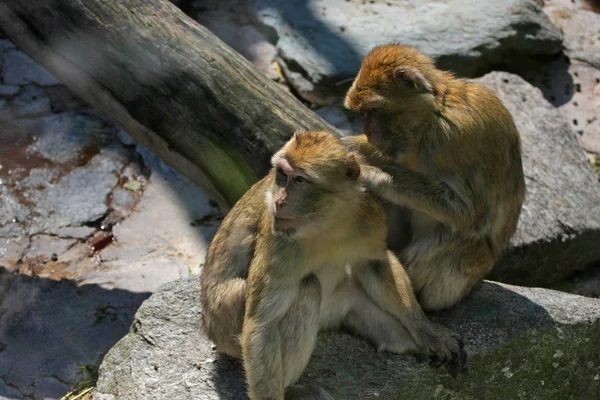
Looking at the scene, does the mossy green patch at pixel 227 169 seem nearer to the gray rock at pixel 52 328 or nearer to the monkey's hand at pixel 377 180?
the gray rock at pixel 52 328

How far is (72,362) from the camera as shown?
17.4 feet

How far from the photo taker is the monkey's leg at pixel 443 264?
4305 mm

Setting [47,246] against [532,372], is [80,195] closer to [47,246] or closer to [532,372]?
[47,246]

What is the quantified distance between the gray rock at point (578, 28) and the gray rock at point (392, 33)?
394mm

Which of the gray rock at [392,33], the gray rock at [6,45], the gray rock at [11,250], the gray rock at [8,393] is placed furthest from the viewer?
the gray rock at [392,33]

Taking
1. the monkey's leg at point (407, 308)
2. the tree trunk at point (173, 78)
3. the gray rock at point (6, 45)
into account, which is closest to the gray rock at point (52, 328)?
the tree trunk at point (173, 78)

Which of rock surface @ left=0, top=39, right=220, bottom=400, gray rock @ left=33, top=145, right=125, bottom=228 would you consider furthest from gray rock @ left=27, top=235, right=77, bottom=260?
gray rock @ left=33, top=145, right=125, bottom=228

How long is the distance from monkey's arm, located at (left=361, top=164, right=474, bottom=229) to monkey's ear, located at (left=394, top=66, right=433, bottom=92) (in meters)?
0.41

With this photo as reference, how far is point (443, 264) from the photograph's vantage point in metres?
4.32

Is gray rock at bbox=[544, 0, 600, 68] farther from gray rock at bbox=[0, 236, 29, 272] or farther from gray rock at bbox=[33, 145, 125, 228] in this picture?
gray rock at bbox=[0, 236, 29, 272]

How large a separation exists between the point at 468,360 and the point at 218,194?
7.89 feet

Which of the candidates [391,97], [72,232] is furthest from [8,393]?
[391,97]

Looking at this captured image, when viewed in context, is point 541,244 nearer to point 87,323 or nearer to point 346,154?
point 346,154

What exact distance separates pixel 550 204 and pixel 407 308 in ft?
8.23
